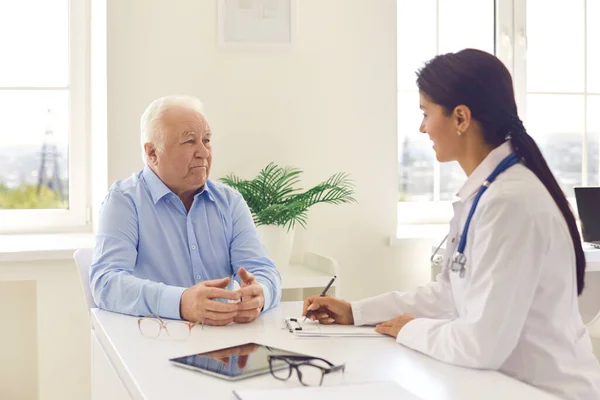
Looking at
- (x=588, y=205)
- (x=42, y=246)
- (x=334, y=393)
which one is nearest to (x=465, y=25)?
(x=588, y=205)

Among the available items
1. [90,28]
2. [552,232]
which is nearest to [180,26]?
[90,28]

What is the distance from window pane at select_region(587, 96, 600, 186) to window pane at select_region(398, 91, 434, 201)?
36.7 inches

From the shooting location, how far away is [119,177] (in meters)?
3.32

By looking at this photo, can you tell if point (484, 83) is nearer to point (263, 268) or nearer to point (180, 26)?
point (263, 268)

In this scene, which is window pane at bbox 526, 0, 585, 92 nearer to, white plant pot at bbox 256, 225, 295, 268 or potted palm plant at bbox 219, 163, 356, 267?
potted palm plant at bbox 219, 163, 356, 267

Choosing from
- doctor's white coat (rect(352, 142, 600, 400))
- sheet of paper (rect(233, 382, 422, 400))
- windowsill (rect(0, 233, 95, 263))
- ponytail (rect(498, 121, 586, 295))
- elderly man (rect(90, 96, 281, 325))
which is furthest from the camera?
windowsill (rect(0, 233, 95, 263))

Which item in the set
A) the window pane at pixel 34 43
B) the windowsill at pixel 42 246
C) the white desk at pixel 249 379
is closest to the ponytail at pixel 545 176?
the white desk at pixel 249 379

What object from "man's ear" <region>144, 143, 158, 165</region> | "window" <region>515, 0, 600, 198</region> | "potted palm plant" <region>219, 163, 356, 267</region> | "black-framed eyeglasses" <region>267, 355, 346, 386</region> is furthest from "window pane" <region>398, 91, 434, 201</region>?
"black-framed eyeglasses" <region>267, 355, 346, 386</region>

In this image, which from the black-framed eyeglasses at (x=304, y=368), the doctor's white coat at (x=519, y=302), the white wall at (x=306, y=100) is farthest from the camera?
the white wall at (x=306, y=100)

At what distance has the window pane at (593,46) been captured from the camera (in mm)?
4277

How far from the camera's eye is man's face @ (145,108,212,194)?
2.40 m

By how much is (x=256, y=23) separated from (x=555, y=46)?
5.61 feet

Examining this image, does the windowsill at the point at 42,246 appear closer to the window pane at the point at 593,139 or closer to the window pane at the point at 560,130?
the window pane at the point at 560,130

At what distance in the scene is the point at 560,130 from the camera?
427 cm
